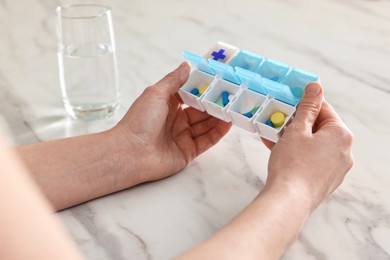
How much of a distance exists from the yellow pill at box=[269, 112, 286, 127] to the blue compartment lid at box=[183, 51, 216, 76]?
4.8 inches

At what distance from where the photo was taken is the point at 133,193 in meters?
0.92

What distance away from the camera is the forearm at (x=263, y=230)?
0.73 meters

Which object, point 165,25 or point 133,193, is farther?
point 165,25

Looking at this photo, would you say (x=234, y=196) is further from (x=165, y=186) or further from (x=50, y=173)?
(x=50, y=173)

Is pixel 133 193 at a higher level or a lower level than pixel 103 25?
lower

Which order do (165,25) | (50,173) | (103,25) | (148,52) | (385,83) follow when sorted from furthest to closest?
1. (165,25)
2. (148,52)
3. (385,83)
4. (103,25)
5. (50,173)

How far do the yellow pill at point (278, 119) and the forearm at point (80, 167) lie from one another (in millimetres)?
195

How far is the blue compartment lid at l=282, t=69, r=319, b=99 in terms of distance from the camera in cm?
92

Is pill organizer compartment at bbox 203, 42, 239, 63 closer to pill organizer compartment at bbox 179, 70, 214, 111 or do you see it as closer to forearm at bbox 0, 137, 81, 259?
pill organizer compartment at bbox 179, 70, 214, 111

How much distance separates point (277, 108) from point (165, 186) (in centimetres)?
19

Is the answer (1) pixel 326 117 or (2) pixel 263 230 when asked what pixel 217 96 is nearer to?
(1) pixel 326 117

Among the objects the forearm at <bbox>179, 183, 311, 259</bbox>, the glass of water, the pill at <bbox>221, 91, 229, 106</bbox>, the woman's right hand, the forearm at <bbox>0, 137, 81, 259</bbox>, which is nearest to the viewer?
the forearm at <bbox>0, 137, 81, 259</bbox>

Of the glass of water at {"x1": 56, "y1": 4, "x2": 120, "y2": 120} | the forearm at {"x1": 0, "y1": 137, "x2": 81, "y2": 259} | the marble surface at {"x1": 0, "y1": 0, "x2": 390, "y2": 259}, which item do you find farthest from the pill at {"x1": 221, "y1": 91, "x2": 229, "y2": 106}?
the forearm at {"x1": 0, "y1": 137, "x2": 81, "y2": 259}

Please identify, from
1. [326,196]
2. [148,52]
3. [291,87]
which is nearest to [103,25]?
[148,52]
